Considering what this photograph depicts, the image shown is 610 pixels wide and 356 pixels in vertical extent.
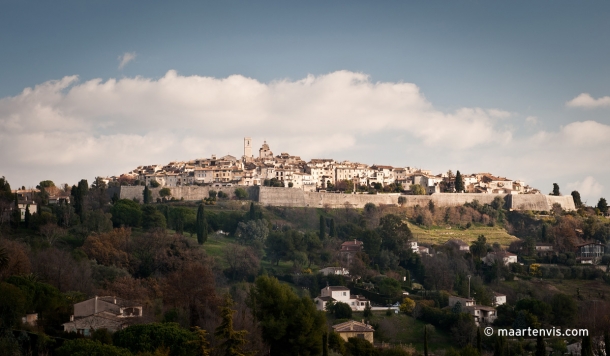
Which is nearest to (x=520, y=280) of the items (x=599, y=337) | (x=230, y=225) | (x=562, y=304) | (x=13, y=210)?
(x=562, y=304)

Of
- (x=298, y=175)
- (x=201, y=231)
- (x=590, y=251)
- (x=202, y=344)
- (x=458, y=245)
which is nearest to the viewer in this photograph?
(x=202, y=344)

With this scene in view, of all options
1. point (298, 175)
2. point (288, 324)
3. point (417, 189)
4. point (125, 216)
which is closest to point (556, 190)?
point (417, 189)

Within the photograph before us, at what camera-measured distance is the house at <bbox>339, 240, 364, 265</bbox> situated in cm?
5453

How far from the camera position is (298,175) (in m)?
81.9

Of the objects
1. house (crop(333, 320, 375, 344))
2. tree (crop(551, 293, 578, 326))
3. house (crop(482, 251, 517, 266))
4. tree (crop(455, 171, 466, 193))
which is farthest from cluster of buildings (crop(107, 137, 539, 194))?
house (crop(333, 320, 375, 344))

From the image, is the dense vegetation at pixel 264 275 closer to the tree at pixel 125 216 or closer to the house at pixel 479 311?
the tree at pixel 125 216

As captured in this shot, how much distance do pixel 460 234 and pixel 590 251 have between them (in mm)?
10271

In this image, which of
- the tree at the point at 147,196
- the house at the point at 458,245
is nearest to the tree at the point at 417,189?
the house at the point at 458,245

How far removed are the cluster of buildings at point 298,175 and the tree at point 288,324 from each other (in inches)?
1799

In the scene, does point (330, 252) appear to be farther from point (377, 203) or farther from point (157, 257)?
point (377, 203)

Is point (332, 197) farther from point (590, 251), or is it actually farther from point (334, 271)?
point (334, 271)

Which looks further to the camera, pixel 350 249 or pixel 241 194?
pixel 241 194

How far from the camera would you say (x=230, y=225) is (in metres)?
58.9

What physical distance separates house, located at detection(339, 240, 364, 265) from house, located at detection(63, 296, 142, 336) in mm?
23936
